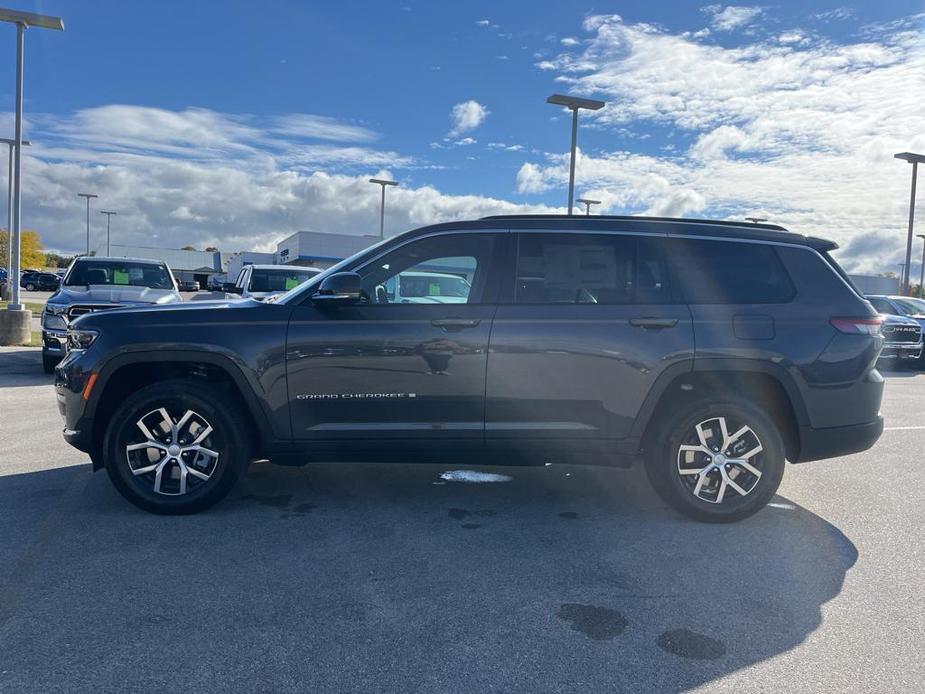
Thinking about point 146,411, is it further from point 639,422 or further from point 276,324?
point 639,422

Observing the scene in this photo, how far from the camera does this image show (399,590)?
3664 mm

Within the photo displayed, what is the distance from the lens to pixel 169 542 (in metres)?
4.25

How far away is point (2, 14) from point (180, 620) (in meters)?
15.1

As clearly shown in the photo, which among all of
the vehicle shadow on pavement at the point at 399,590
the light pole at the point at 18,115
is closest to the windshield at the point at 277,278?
the light pole at the point at 18,115

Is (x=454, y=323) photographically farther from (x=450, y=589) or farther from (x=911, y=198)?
(x=911, y=198)

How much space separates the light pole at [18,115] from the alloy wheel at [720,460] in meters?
14.3

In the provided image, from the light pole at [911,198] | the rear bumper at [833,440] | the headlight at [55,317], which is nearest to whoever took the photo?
the rear bumper at [833,440]

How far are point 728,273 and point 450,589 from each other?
2709 mm

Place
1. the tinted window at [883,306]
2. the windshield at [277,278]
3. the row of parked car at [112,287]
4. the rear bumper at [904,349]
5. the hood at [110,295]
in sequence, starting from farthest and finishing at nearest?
the tinted window at [883,306], the rear bumper at [904,349], the windshield at [277,278], the hood at [110,295], the row of parked car at [112,287]

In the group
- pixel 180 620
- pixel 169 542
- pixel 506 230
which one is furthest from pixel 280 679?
pixel 506 230

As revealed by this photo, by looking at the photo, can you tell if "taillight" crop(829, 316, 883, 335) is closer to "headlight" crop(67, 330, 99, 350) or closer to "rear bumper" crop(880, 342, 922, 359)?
"headlight" crop(67, 330, 99, 350)

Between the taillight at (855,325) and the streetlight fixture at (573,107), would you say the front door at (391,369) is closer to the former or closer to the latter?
the taillight at (855,325)

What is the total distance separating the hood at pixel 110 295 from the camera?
10.6 metres

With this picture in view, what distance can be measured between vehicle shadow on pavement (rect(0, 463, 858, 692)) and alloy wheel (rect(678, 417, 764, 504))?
246mm
